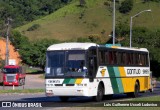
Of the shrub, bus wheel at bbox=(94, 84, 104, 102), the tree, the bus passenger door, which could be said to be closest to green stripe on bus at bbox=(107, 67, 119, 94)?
bus wheel at bbox=(94, 84, 104, 102)

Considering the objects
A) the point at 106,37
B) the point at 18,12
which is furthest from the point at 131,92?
the point at 18,12

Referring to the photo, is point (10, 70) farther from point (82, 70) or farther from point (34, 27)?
point (34, 27)

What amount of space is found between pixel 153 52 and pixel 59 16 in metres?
85.9

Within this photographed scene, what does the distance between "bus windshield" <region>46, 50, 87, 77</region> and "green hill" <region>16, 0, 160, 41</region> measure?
391 ft

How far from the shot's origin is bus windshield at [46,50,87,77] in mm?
29391

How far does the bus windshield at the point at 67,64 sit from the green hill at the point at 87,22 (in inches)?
4696

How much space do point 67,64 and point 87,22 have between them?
444 feet

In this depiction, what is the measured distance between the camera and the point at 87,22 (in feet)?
539

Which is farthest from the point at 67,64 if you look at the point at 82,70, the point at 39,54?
the point at 39,54

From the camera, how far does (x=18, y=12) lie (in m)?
195

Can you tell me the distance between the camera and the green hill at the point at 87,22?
155 m

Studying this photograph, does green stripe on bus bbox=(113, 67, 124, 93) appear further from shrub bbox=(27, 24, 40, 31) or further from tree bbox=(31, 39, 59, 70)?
shrub bbox=(27, 24, 40, 31)

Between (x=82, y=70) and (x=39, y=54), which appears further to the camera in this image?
(x=39, y=54)

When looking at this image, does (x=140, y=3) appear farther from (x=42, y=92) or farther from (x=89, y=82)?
(x=89, y=82)
